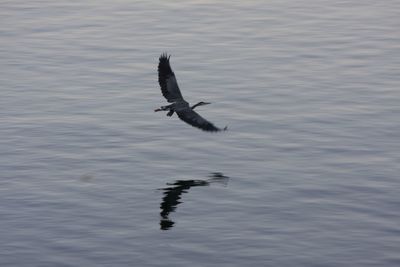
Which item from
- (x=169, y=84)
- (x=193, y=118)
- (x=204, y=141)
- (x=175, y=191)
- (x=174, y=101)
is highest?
(x=204, y=141)

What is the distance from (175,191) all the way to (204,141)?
286 inches

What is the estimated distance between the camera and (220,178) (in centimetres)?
6075

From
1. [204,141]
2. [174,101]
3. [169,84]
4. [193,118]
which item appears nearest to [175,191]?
[204,141]

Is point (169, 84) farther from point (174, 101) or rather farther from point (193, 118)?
point (193, 118)

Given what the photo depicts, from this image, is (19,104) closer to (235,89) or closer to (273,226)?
(235,89)

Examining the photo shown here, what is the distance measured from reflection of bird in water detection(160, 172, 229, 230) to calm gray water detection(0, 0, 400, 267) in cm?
10

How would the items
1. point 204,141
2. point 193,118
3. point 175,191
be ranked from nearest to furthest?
point 193,118 → point 175,191 → point 204,141

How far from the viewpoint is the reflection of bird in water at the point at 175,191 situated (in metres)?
57.0

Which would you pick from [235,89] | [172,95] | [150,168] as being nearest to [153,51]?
[235,89]

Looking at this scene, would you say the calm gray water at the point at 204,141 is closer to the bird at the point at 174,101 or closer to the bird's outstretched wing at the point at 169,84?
the bird at the point at 174,101

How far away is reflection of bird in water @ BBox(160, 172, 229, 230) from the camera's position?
5700 centimetres

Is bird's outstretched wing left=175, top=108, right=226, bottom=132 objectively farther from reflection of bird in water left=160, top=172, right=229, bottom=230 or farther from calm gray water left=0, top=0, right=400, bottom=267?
reflection of bird in water left=160, top=172, right=229, bottom=230

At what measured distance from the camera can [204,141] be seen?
217 ft

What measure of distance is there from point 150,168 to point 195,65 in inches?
754
